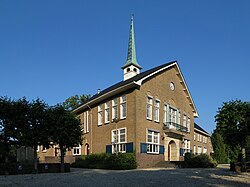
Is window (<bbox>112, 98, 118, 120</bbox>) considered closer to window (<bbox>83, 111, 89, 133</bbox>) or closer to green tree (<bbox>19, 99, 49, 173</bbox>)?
window (<bbox>83, 111, 89, 133</bbox>)

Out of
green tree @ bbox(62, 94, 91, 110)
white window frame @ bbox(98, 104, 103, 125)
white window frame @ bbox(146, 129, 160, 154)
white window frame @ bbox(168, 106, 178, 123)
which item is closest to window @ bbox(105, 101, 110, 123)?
white window frame @ bbox(98, 104, 103, 125)

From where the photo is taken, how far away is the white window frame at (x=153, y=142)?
2984 centimetres

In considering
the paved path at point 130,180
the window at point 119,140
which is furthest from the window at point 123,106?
the paved path at point 130,180

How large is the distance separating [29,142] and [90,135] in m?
16.1

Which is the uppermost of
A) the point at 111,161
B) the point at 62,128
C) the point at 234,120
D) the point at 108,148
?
the point at 234,120

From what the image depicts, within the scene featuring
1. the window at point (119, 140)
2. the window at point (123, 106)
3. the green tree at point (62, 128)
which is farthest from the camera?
the window at point (123, 106)

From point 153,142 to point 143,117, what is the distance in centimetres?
309

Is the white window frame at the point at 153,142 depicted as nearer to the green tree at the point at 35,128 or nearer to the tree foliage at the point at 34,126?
the tree foliage at the point at 34,126

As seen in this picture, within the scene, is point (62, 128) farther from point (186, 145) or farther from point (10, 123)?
point (186, 145)

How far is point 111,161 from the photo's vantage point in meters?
27.1

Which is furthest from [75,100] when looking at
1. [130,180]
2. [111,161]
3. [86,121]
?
[130,180]

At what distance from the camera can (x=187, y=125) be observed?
40.0 metres

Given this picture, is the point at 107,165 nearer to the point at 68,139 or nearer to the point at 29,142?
the point at 68,139

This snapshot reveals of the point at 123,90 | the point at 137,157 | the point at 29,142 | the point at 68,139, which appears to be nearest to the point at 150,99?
the point at 123,90
